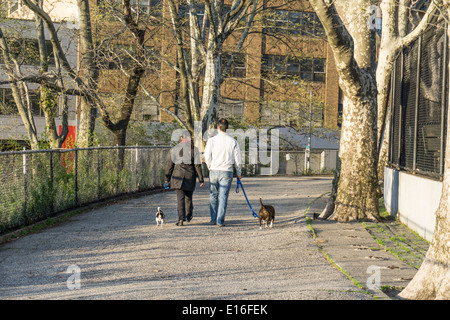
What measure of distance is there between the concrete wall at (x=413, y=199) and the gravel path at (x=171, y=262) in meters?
2.02

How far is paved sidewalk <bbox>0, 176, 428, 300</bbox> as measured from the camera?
6.80 meters

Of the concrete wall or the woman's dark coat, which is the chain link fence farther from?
the concrete wall

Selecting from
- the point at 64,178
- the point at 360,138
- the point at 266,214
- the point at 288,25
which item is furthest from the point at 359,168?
the point at 288,25

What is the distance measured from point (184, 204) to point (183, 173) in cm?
62

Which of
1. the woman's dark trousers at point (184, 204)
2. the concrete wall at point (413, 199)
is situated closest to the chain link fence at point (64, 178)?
the woman's dark trousers at point (184, 204)

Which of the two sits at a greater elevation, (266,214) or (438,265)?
(438,265)

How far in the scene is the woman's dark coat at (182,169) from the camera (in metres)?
12.8

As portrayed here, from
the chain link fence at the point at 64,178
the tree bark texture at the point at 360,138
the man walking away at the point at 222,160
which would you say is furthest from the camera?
the tree bark texture at the point at 360,138

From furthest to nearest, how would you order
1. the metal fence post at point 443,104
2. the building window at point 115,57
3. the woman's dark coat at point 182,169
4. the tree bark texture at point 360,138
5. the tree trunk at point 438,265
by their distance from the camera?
the building window at point 115,57
the tree bark texture at point 360,138
the woman's dark coat at point 182,169
the metal fence post at point 443,104
the tree trunk at point 438,265

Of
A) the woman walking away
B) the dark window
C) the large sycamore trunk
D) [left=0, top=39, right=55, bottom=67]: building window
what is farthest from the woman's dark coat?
[left=0, top=39, right=55, bottom=67]: building window

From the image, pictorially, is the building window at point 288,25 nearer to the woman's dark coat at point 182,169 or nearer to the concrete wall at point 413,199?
the concrete wall at point 413,199

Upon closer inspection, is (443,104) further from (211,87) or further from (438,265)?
(211,87)

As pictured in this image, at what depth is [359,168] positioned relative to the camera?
44.2ft

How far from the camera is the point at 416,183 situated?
39.3 feet
